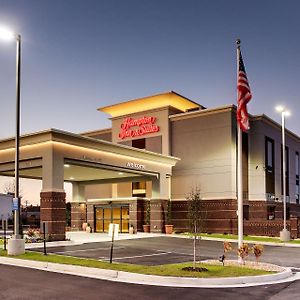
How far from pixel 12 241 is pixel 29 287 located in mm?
8847

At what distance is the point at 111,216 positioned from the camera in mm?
48750

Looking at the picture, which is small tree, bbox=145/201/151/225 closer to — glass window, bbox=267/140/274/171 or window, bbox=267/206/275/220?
window, bbox=267/206/275/220

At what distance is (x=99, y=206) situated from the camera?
50.0 m

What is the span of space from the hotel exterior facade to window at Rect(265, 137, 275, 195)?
4.5 inches

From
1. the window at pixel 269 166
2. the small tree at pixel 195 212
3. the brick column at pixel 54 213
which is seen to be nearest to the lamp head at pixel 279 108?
the small tree at pixel 195 212

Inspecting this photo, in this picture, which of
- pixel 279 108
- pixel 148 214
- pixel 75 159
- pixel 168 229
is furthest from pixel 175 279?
pixel 148 214

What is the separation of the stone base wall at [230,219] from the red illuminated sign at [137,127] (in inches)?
353

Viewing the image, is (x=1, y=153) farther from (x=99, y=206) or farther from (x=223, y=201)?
(x=223, y=201)

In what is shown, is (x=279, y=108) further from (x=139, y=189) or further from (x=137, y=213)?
(x=139, y=189)

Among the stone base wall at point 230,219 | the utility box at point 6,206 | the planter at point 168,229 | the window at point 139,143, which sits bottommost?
the planter at point 168,229

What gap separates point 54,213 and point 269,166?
27.2 m

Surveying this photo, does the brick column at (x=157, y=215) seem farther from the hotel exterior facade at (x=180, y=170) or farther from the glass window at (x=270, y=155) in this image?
the glass window at (x=270, y=155)

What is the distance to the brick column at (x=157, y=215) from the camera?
4612 centimetres

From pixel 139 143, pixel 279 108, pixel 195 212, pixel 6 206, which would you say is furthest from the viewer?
pixel 139 143
